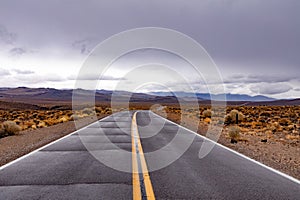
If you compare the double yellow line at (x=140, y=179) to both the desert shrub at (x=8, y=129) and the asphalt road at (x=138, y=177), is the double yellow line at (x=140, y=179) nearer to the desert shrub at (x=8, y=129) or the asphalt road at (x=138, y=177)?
the asphalt road at (x=138, y=177)

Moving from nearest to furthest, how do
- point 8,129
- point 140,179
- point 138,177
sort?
point 140,179, point 138,177, point 8,129

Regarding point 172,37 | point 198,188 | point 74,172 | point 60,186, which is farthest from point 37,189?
point 172,37

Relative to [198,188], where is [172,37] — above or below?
above

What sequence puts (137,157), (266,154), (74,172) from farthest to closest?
(266,154) → (137,157) → (74,172)

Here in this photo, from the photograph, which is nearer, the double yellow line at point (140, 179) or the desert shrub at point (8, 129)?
the double yellow line at point (140, 179)

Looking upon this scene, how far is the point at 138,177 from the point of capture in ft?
24.2

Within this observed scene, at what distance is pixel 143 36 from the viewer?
23.7m

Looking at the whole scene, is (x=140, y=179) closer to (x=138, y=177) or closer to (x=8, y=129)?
(x=138, y=177)

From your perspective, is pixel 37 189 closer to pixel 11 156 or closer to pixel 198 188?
pixel 198 188

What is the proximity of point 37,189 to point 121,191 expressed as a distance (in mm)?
1576

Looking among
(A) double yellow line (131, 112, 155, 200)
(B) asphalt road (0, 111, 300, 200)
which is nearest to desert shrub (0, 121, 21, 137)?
(B) asphalt road (0, 111, 300, 200)

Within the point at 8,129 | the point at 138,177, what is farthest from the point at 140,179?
the point at 8,129

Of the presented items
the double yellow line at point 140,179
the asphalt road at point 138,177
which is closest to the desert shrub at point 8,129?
the asphalt road at point 138,177

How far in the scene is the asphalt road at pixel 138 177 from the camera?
6113mm
